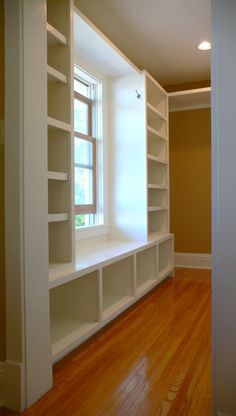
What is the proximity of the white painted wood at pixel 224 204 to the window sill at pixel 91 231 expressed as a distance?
1896 millimetres

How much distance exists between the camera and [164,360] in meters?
2.09

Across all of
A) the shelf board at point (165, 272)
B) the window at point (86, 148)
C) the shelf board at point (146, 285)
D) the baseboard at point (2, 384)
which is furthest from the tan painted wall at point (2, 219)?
the shelf board at point (165, 272)

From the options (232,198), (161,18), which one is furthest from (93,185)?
(232,198)

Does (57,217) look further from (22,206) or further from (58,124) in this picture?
(58,124)

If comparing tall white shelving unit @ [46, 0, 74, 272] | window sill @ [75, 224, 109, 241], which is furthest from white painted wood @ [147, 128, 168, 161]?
tall white shelving unit @ [46, 0, 74, 272]

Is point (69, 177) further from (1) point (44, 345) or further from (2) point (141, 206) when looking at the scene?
(2) point (141, 206)

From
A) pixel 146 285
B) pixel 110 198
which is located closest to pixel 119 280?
pixel 146 285

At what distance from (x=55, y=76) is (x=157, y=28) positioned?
5.38 feet

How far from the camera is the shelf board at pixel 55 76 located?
6.51 feet

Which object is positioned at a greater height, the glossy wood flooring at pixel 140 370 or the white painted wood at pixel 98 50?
the white painted wood at pixel 98 50

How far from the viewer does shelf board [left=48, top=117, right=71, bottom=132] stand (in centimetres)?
194

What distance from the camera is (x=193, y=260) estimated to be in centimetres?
487

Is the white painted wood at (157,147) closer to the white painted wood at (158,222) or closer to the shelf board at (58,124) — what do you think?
the white painted wood at (158,222)

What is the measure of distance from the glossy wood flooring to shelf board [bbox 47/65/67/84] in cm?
177
